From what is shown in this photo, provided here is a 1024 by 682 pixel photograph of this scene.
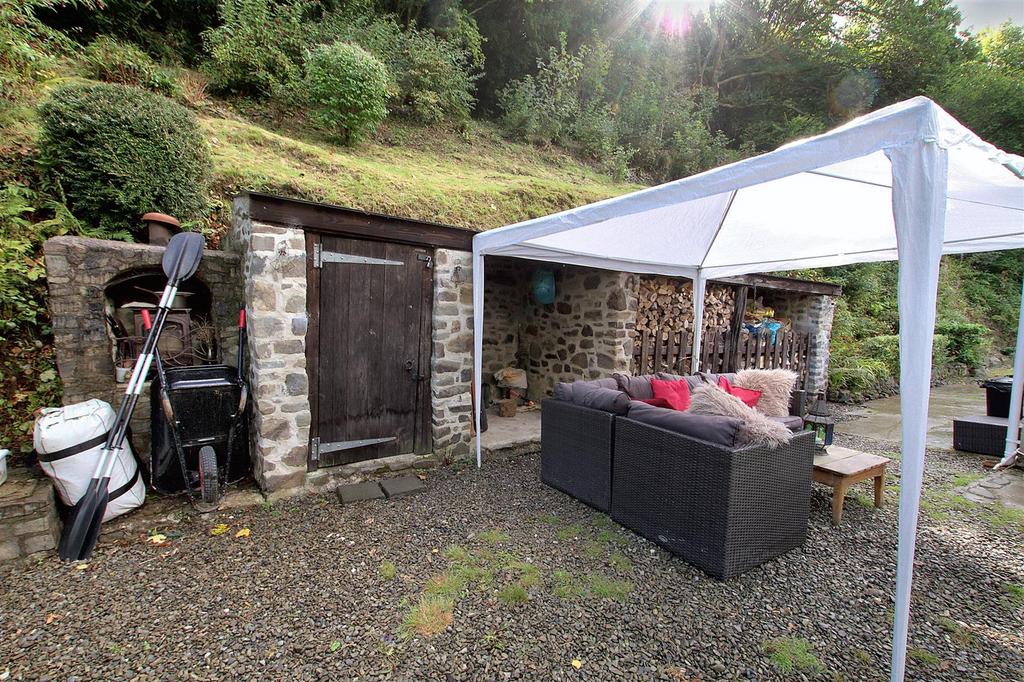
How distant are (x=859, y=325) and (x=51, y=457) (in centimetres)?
1261

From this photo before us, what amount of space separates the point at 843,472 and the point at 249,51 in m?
9.02

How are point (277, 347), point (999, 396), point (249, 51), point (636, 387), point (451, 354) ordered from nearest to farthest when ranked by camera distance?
point (277, 347) < point (636, 387) < point (451, 354) < point (999, 396) < point (249, 51)

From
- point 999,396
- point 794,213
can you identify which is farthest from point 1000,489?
point 794,213

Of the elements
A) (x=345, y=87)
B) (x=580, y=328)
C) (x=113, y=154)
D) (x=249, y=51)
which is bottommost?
(x=580, y=328)

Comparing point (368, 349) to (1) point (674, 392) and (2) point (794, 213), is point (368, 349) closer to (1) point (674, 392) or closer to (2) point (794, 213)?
(1) point (674, 392)

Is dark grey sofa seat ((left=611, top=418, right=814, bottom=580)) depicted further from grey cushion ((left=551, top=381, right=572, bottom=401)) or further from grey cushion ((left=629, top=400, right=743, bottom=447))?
grey cushion ((left=551, top=381, right=572, bottom=401))

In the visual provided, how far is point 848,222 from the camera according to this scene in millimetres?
3611

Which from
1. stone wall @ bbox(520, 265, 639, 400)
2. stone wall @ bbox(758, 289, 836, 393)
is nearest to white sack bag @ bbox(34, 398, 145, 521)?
stone wall @ bbox(520, 265, 639, 400)

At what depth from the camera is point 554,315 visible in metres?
5.80

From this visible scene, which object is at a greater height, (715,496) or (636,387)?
(636,387)

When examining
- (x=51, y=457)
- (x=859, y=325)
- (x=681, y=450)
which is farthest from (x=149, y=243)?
(x=859, y=325)

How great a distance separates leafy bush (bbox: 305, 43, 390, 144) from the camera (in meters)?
6.41

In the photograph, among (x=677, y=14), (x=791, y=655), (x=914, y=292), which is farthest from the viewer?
(x=677, y=14)

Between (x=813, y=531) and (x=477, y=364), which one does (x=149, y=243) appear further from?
(x=813, y=531)
